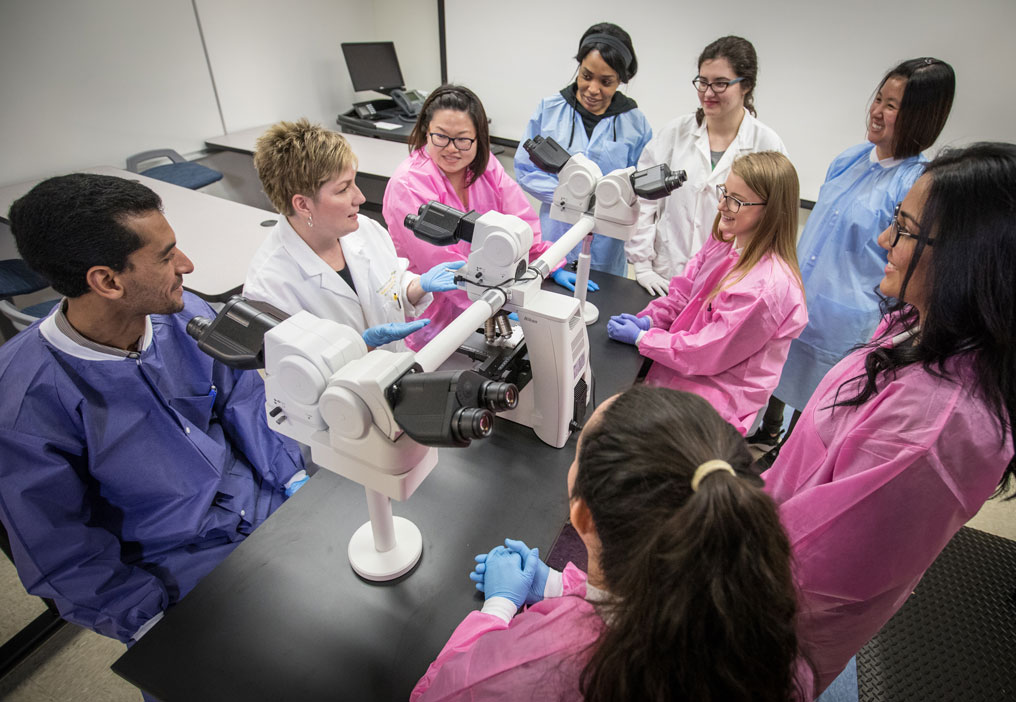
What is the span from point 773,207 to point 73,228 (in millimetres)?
1767

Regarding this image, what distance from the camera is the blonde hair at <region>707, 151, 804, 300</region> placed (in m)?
1.52

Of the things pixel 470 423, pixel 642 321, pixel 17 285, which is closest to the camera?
pixel 470 423

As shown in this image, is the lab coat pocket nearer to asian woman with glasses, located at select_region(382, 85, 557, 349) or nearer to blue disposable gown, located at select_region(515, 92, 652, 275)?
asian woman with glasses, located at select_region(382, 85, 557, 349)

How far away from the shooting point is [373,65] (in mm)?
4441

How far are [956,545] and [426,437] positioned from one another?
2.22 meters

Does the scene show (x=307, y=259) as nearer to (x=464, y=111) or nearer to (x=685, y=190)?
(x=464, y=111)

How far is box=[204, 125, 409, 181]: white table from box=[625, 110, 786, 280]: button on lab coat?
1.71 m

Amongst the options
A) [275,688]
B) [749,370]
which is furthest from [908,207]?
[275,688]

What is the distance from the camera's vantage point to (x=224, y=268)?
2.33 metres

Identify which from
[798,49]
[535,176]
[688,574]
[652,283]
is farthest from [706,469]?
[798,49]

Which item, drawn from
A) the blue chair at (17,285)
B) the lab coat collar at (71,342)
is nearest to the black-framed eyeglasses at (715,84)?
the lab coat collar at (71,342)

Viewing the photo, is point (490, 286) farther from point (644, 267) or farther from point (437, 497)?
point (644, 267)

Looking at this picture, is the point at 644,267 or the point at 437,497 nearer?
the point at 437,497

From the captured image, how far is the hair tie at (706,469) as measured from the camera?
580mm
